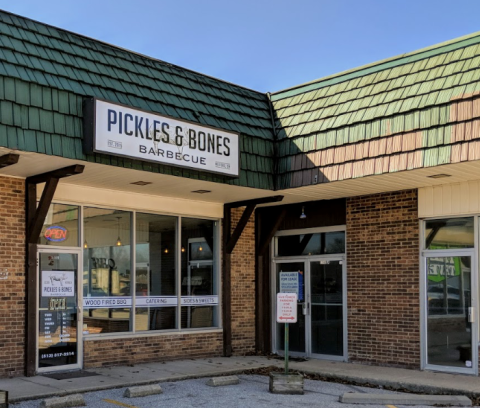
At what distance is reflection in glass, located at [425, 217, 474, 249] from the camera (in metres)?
10.3

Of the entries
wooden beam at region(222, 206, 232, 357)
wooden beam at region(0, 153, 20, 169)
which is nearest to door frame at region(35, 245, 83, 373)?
wooden beam at region(0, 153, 20, 169)

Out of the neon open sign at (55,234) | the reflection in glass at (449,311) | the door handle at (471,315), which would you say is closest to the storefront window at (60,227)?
the neon open sign at (55,234)

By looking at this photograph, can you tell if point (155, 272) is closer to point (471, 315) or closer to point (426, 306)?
Answer: point (426, 306)

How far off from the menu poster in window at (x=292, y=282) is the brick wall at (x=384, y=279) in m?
1.30

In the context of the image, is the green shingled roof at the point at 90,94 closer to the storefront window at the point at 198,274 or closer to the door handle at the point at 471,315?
the storefront window at the point at 198,274

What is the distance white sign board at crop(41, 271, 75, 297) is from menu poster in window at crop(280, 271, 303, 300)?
4.74 meters

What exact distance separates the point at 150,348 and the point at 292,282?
11.2ft

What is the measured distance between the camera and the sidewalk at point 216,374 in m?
8.56

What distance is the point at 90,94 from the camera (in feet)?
28.3

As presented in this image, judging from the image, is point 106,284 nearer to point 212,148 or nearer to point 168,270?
point 168,270

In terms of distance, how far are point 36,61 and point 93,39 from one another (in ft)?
4.85

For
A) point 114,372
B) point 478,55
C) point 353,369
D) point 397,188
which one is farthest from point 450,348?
point 114,372

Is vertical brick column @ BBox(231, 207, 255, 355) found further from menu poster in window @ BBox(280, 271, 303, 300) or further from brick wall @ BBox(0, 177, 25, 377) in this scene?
brick wall @ BBox(0, 177, 25, 377)

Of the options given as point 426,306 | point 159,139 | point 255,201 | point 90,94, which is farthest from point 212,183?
point 426,306
